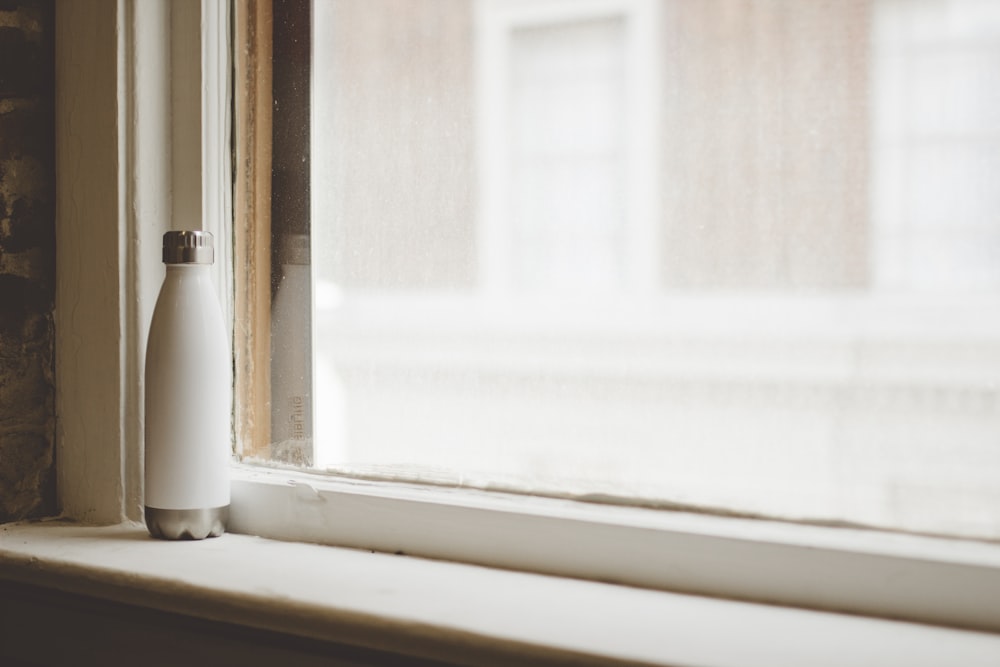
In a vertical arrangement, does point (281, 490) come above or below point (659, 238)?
below

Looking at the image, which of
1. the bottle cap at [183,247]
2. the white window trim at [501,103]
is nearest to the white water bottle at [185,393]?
the bottle cap at [183,247]

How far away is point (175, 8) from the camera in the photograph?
2.84 feet

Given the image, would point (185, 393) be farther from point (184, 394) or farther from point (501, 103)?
point (501, 103)

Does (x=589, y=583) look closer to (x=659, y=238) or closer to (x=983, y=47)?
(x=659, y=238)

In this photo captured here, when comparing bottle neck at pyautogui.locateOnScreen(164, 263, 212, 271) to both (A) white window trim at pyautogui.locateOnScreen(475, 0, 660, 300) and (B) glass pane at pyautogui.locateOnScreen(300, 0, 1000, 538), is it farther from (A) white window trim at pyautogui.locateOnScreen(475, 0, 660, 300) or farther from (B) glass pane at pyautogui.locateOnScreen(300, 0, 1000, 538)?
(A) white window trim at pyautogui.locateOnScreen(475, 0, 660, 300)

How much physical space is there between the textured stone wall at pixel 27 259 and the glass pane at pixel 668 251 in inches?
11.7

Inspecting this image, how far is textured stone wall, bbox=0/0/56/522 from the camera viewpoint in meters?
0.85

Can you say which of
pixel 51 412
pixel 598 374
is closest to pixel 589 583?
pixel 598 374

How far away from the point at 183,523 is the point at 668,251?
0.52 m

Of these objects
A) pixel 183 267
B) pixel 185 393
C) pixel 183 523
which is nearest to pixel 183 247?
pixel 183 267

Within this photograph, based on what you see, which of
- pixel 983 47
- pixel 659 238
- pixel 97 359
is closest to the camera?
pixel 983 47

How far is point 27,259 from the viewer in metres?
0.87

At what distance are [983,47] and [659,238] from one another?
0.92ft

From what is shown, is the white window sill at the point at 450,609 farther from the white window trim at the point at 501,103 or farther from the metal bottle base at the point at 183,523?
the white window trim at the point at 501,103
